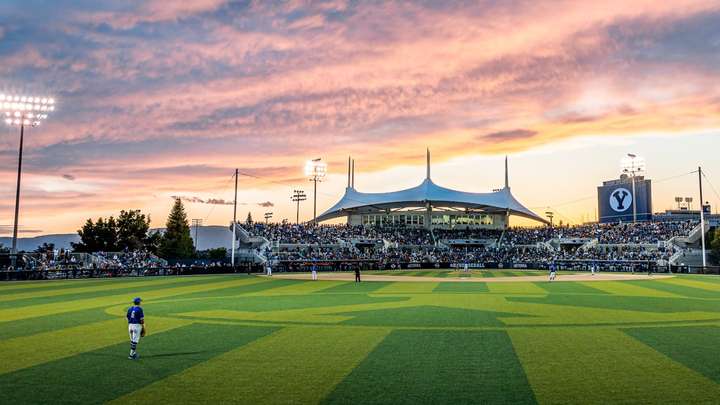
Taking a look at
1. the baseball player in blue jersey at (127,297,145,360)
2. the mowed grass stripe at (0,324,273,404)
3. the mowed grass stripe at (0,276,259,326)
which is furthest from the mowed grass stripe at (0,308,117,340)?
the baseball player in blue jersey at (127,297,145,360)

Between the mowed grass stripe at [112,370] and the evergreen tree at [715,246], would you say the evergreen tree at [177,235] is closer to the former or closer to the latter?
the evergreen tree at [715,246]

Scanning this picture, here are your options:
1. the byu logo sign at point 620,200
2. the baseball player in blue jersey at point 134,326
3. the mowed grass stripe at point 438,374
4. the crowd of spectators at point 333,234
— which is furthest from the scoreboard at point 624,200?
the baseball player in blue jersey at point 134,326

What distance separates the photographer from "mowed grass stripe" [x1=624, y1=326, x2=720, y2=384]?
12.0 meters

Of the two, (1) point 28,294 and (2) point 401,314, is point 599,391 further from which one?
(1) point 28,294

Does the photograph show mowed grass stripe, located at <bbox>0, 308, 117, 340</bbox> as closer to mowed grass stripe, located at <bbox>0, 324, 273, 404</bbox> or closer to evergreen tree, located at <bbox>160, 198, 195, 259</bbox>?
mowed grass stripe, located at <bbox>0, 324, 273, 404</bbox>

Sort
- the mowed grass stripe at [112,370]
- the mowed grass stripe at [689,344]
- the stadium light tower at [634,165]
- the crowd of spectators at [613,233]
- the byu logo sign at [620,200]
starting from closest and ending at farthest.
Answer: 1. the mowed grass stripe at [112,370]
2. the mowed grass stripe at [689,344]
3. the crowd of spectators at [613,233]
4. the stadium light tower at [634,165]
5. the byu logo sign at [620,200]

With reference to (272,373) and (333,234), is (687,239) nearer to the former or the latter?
(333,234)

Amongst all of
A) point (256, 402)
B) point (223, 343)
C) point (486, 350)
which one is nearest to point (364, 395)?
point (256, 402)

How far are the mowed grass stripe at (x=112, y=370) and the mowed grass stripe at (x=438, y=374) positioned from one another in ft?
10.9

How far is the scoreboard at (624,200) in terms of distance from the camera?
9125cm

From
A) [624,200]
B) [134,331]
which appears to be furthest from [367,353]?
[624,200]

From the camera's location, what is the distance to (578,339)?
15.6 meters

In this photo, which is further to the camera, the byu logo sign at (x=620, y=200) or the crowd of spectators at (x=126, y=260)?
the byu logo sign at (x=620, y=200)

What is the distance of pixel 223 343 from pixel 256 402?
630 cm
